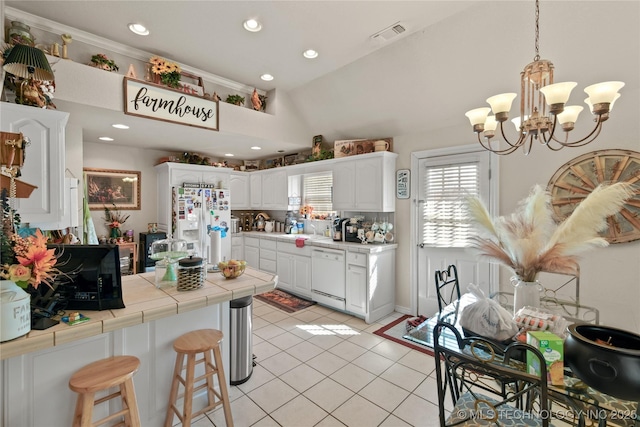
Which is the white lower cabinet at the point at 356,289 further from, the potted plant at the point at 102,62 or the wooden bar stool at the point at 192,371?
the potted plant at the point at 102,62

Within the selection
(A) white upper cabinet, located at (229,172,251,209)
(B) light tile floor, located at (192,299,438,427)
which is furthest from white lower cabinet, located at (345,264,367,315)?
(A) white upper cabinet, located at (229,172,251,209)

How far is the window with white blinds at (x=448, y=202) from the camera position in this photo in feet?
11.0

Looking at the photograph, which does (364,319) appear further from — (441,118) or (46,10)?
(46,10)

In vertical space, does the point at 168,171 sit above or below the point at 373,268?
above

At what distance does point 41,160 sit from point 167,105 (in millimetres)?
1437

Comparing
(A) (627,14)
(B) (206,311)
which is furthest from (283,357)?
(A) (627,14)

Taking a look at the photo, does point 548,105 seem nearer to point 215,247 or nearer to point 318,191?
point 215,247

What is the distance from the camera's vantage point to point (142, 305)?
1.58 metres

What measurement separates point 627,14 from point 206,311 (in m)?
3.85

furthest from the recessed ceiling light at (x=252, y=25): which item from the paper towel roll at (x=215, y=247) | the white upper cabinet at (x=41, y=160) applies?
the paper towel roll at (x=215, y=247)

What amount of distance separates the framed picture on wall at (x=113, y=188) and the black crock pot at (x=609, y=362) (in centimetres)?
551

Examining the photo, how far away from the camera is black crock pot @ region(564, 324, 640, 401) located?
94 cm

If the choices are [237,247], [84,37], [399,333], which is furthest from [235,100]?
[399,333]

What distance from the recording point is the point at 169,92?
3236mm
